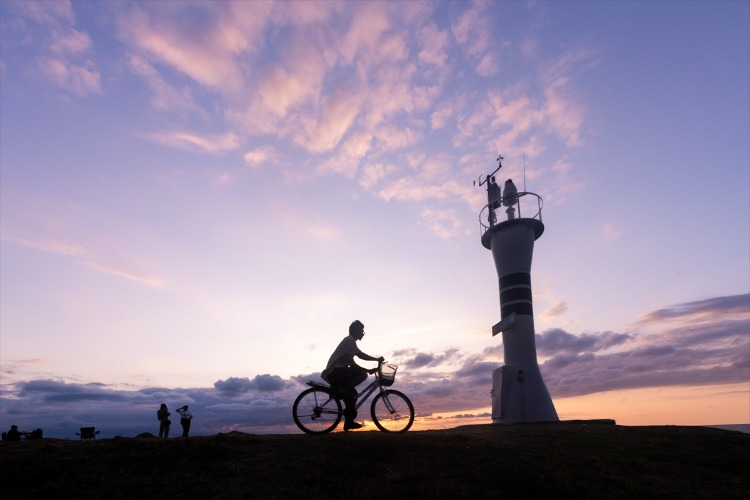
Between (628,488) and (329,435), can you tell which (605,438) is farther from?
(329,435)

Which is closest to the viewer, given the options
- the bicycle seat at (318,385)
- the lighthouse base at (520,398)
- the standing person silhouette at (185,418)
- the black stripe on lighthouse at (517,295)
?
the bicycle seat at (318,385)

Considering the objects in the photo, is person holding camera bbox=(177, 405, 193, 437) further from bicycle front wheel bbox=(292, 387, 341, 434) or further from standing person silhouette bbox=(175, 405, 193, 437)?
bicycle front wheel bbox=(292, 387, 341, 434)

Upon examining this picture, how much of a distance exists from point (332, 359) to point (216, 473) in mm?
3797

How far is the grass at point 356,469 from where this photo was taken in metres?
8.72

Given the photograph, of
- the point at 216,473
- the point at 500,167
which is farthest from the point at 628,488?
the point at 500,167

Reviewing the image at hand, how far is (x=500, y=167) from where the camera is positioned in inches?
1382

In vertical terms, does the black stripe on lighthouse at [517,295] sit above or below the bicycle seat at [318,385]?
above

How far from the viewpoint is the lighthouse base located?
2731cm

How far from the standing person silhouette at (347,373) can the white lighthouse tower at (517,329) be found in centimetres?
1796

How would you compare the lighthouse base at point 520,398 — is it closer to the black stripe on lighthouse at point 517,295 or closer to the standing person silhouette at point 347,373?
the black stripe on lighthouse at point 517,295

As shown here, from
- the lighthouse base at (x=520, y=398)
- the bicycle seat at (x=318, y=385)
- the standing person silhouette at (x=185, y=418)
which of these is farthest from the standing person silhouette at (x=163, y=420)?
the lighthouse base at (x=520, y=398)

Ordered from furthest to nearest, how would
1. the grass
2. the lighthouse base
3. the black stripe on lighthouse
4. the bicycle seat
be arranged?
the black stripe on lighthouse, the lighthouse base, the bicycle seat, the grass

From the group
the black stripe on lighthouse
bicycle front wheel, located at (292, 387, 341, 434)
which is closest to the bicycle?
bicycle front wheel, located at (292, 387, 341, 434)

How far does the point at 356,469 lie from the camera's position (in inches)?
379
